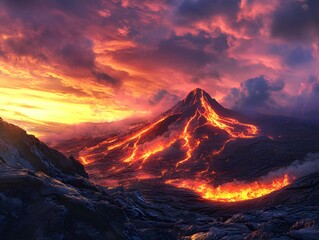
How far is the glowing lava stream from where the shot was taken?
109137 mm

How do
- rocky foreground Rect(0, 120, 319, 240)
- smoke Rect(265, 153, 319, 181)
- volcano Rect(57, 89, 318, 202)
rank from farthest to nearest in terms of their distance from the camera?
1. smoke Rect(265, 153, 319, 181)
2. volcano Rect(57, 89, 318, 202)
3. rocky foreground Rect(0, 120, 319, 240)

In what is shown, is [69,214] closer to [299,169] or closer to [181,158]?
[299,169]

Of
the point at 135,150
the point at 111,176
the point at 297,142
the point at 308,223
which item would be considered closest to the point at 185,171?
the point at 111,176

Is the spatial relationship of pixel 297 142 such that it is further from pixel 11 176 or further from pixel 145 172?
pixel 11 176

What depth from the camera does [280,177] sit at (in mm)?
125375

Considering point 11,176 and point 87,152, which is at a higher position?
point 87,152

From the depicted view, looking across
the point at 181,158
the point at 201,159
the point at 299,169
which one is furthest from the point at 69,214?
the point at 181,158

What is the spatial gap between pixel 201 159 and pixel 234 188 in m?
39.0

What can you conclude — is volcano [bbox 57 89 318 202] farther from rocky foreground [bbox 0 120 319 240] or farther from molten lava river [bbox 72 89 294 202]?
rocky foreground [bbox 0 120 319 240]

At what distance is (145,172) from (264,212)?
10707cm

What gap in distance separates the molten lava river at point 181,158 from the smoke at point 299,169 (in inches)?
88.3

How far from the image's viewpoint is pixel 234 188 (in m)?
120

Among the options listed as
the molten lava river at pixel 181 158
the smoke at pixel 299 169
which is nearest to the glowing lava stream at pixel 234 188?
the molten lava river at pixel 181 158

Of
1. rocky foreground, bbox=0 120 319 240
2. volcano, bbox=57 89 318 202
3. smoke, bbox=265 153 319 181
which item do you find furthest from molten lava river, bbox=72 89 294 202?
rocky foreground, bbox=0 120 319 240
